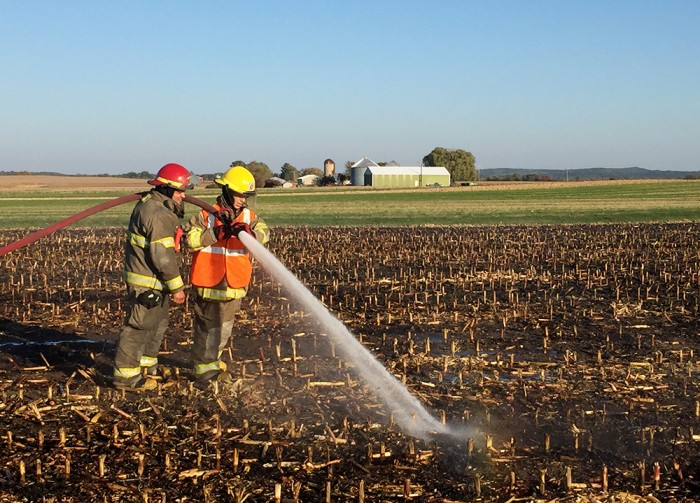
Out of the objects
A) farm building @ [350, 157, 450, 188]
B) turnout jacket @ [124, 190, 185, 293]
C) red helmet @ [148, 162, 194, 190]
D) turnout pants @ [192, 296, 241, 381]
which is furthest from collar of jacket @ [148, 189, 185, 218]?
farm building @ [350, 157, 450, 188]

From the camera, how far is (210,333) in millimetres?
7309

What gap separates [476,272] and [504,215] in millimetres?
19467

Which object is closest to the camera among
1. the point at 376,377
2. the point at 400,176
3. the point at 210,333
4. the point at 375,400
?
the point at 375,400

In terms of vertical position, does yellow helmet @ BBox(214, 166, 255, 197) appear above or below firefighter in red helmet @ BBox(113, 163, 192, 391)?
above

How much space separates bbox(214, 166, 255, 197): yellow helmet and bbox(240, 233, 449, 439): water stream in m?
0.50

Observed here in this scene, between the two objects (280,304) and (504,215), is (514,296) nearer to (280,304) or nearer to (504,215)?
(280,304)

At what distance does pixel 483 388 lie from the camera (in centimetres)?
708

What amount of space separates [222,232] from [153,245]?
60cm

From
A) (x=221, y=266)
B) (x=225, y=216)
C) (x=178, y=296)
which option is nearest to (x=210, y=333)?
(x=178, y=296)

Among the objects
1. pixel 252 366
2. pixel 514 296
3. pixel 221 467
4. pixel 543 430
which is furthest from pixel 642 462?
pixel 514 296

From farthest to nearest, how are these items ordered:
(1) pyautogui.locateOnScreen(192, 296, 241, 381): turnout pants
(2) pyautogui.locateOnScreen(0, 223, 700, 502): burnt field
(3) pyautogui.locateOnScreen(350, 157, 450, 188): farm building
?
1. (3) pyautogui.locateOnScreen(350, 157, 450, 188): farm building
2. (1) pyautogui.locateOnScreen(192, 296, 241, 381): turnout pants
3. (2) pyautogui.locateOnScreen(0, 223, 700, 502): burnt field

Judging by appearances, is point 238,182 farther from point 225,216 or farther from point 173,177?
point 173,177

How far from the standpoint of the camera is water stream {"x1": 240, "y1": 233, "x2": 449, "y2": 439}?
607cm

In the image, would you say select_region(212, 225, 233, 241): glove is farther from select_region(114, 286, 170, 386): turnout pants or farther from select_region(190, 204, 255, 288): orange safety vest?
select_region(114, 286, 170, 386): turnout pants
